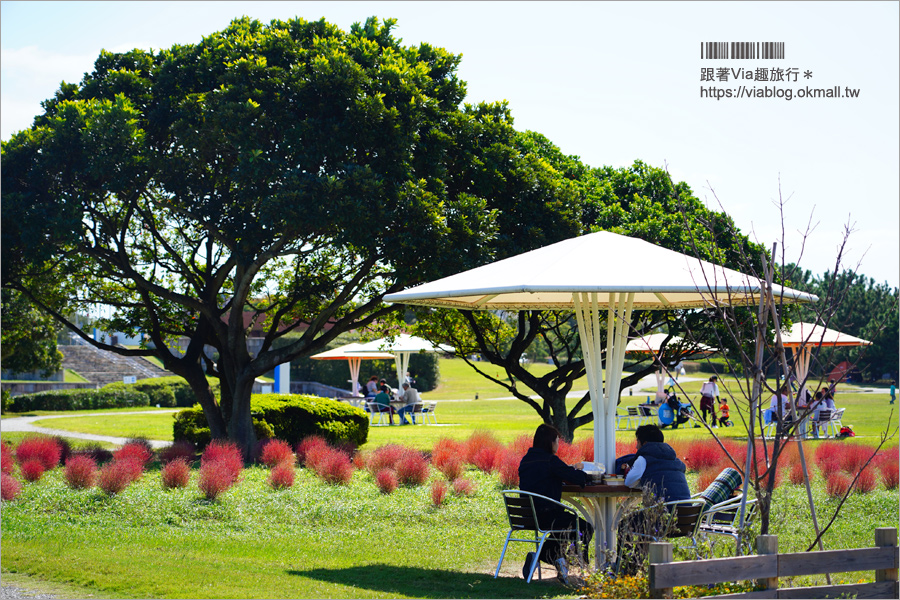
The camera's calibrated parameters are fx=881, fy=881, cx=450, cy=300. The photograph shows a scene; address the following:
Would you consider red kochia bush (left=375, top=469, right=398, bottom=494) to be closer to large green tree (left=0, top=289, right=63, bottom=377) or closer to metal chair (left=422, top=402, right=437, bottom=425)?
metal chair (left=422, top=402, right=437, bottom=425)

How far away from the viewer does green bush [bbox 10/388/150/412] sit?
4062 cm

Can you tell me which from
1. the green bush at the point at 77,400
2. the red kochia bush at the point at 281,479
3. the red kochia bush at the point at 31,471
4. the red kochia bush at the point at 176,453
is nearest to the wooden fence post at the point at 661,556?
the red kochia bush at the point at 281,479

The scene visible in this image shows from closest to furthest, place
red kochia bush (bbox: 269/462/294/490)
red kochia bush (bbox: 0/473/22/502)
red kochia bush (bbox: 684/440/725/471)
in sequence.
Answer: red kochia bush (bbox: 0/473/22/502) < red kochia bush (bbox: 269/462/294/490) < red kochia bush (bbox: 684/440/725/471)

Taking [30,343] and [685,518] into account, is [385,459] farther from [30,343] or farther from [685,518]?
[30,343]

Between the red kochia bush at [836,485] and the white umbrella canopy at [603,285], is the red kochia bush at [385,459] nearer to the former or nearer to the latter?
the white umbrella canopy at [603,285]

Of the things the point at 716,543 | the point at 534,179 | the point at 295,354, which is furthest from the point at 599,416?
the point at 295,354

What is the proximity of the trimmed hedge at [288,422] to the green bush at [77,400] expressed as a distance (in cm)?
2428

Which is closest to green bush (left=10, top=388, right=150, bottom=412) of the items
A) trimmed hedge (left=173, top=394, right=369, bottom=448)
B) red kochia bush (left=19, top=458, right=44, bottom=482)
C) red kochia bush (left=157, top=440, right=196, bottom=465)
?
trimmed hedge (left=173, top=394, right=369, bottom=448)

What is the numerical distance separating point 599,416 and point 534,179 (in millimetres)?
9275

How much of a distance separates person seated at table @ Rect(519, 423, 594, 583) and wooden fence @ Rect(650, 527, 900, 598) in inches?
83.9

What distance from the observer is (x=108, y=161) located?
15352 millimetres

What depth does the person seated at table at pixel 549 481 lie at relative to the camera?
7684 millimetres

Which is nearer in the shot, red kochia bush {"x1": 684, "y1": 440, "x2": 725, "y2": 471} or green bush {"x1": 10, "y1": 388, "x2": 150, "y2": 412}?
red kochia bush {"x1": 684, "y1": 440, "x2": 725, "y2": 471}

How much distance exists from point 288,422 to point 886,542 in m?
15.0
